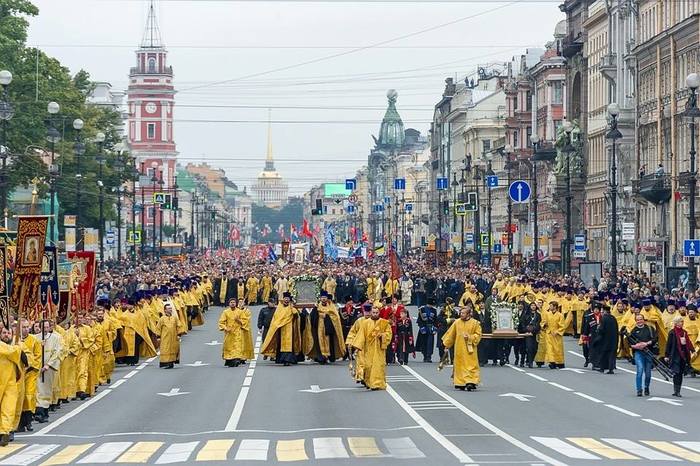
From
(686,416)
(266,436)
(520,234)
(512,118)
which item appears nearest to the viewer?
(266,436)

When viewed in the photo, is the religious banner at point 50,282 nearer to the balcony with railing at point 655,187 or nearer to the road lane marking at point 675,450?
the road lane marking at point 675,450

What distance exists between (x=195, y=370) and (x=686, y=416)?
47.0ft

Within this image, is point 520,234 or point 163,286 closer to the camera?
point 163,286

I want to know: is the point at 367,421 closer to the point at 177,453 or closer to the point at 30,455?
the point at 177,453

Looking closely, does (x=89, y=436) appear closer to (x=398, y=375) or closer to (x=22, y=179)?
(x=398, y=375)

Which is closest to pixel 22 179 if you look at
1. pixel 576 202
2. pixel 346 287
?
pixel 346 287

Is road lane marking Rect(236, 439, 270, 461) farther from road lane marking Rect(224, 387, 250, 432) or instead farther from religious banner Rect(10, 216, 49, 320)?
religious banner Rect(10, 216, 49, 320)

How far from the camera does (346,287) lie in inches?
2785

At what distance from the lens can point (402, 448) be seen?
2180 centimetres

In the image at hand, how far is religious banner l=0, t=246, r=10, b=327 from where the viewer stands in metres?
25.8

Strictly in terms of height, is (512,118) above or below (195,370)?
above

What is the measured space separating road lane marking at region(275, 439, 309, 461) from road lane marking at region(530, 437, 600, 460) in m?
2.90

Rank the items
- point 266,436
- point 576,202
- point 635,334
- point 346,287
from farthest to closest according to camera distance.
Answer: point 576,202, point 346,287, point 635,334, point 266,436

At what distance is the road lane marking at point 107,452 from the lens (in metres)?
20.9
